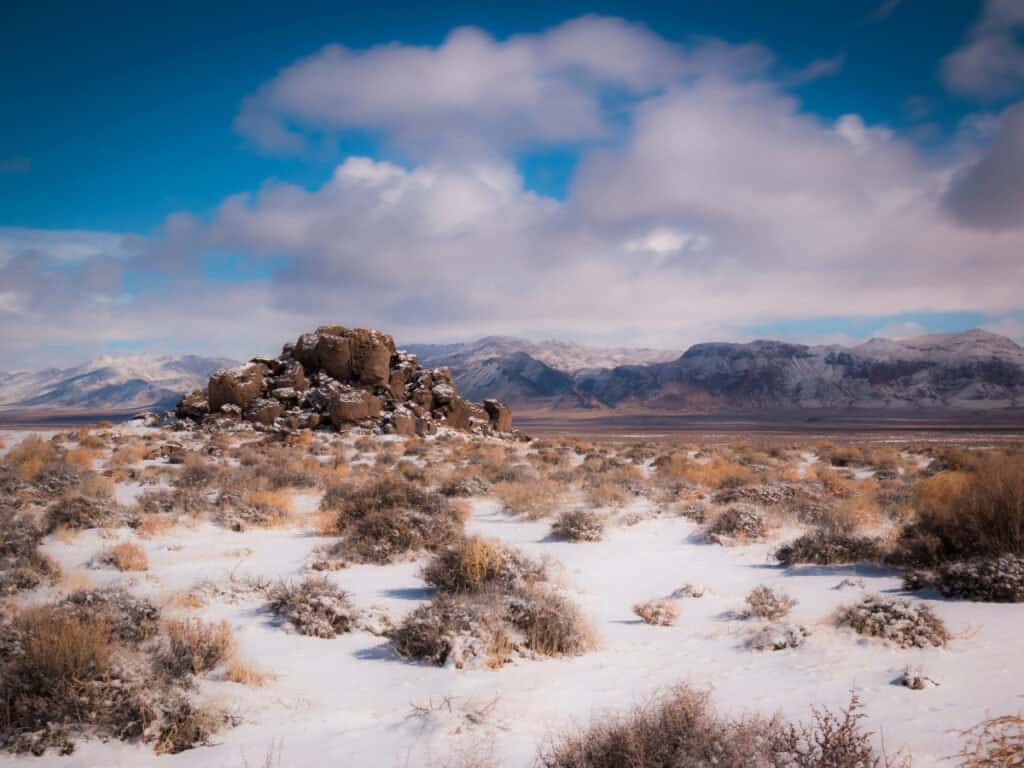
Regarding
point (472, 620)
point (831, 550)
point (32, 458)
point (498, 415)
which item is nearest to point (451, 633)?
point (472, 620)

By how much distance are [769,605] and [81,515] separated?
1084 centimetres

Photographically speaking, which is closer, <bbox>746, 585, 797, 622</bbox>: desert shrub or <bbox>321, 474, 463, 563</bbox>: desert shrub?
<bbox>746, 585, 797, 622</bbox>: desert shrub

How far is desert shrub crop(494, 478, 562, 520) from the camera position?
12.3 meters

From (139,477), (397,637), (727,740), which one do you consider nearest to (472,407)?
(139,477)

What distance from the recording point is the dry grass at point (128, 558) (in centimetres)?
771

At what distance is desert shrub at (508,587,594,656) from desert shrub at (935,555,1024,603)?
13.6 ft

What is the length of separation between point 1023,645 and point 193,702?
6.59 m

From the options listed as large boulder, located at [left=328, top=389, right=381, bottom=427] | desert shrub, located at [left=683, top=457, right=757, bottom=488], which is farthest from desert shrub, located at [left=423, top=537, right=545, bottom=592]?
large boulder, located at [left=328, top=389, right=381, bottom=427]

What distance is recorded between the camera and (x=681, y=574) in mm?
8281

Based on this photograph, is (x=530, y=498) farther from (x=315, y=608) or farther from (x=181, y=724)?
(x=181, y=724)

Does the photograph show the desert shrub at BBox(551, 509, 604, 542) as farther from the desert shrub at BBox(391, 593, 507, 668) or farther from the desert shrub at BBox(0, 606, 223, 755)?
the desert shrub at BBox(0, 606, 223, 755)

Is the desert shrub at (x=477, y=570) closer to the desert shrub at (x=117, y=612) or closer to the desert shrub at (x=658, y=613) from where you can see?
the desert shrub at (x=658, y=613)

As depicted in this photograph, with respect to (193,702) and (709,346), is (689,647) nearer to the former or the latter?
(193,702)

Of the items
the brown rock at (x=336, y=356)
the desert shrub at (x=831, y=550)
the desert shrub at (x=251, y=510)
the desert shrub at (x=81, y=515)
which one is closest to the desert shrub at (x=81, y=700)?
the desert shrub at (x=81, y=515)
